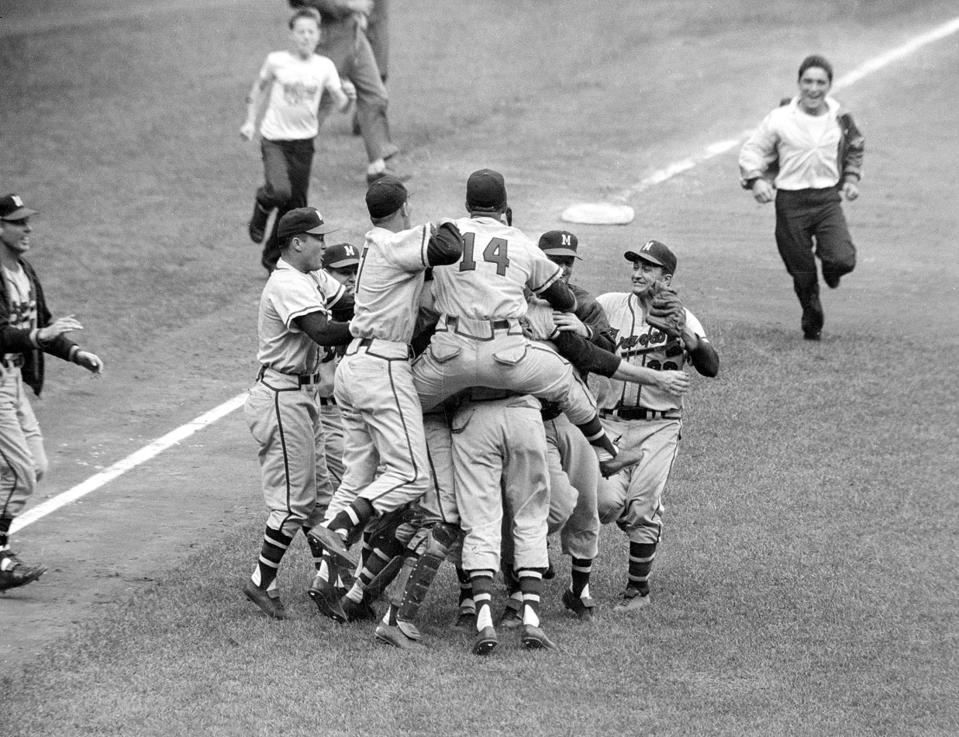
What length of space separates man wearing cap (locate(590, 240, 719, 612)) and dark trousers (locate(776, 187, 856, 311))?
4.40 m

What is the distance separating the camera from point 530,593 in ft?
25.6

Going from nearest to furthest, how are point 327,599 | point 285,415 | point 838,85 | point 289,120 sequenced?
point 327,599
point 285,415
point 289,120
point 838,85

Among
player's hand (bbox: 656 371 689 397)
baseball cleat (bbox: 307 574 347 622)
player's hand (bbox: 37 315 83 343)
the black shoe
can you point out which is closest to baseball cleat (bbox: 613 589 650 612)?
player's hand (bbox: 656 371 689 397)

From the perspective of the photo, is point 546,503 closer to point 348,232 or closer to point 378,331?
point 378,331

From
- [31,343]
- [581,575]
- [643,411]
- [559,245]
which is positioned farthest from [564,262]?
[31,343]

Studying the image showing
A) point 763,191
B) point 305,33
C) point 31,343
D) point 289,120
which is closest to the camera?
point 31,343

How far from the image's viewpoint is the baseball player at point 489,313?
24.8 ft

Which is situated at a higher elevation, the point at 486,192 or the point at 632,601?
the point at 486,192

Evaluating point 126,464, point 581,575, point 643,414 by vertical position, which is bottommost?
point 126,464

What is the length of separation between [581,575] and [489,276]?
5.84 feet

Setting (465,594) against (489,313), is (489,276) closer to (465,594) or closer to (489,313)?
(489,313)

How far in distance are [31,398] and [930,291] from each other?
8.33 meters

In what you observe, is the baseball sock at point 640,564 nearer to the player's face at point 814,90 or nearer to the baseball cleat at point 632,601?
the baseball cleat at point 632,601

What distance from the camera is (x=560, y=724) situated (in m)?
7.02
